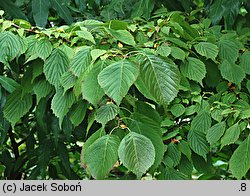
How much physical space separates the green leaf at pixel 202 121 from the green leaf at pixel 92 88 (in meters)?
0.34

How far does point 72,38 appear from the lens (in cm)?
128

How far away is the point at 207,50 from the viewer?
1316 millimetres

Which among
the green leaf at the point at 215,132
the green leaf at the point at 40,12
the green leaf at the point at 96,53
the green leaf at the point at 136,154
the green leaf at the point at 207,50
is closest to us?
the green leaf at the point at 136,154

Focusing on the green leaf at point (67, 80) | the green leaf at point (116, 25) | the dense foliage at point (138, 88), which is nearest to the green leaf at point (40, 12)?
the dense foliage at point (138, 88)

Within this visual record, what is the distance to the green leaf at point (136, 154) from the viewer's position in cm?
97

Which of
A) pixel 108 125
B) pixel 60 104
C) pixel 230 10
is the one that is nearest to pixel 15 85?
pixel 60 104

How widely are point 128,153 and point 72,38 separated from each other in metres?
0.44

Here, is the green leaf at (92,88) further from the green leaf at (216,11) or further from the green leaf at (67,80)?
the green leaf at (216,11)

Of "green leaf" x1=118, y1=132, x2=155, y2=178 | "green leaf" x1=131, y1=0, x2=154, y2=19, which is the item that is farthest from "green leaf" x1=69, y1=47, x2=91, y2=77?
"green leaf" x1=131, y1=0, x2=154, y2=19

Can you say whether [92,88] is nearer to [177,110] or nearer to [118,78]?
[118,78]

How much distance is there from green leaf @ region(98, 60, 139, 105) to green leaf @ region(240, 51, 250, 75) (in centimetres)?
51

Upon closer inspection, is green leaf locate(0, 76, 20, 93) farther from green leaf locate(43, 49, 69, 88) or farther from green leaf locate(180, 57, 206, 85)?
green leaf locate(180, 57, 206, 85)

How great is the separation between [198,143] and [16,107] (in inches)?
19.3

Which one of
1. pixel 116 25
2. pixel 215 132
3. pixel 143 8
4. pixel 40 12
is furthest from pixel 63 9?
pixel 215 132
